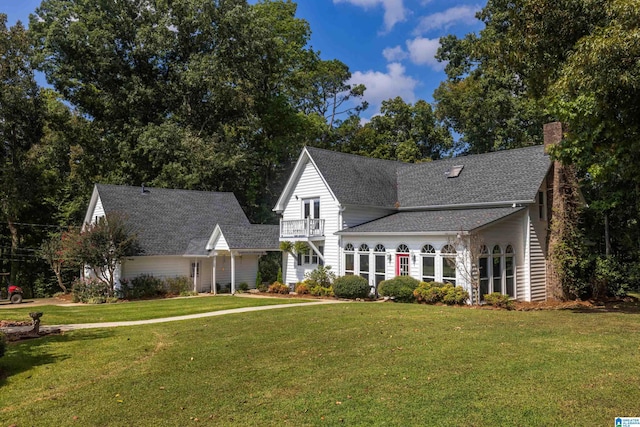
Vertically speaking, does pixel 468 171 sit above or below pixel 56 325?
above

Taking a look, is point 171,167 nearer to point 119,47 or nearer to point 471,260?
point 119,47

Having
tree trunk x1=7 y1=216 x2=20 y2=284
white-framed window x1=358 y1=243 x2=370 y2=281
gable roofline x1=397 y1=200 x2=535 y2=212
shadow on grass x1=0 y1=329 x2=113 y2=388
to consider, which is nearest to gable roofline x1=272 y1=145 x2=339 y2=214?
white-framed window x1=358 y1=243 x2=370 y2=281

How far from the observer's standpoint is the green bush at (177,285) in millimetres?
28297

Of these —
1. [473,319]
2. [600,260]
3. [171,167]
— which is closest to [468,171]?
[600,260]

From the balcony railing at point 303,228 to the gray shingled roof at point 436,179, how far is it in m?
2.32

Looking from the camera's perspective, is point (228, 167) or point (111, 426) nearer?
point (111, 426)

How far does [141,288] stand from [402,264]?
15562mm

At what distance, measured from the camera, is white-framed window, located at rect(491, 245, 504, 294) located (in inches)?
821

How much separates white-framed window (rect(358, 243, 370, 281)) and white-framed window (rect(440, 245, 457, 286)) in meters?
4.93

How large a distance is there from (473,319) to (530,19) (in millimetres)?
10285

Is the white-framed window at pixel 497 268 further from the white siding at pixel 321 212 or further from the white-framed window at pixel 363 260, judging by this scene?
the white siding at pixel 321 212

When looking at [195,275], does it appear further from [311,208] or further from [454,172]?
[454,172]

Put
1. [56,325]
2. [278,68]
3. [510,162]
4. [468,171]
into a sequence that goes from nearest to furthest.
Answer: [56,325], [510,162], [468,171], [278,68]

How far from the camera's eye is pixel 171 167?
124 feet
